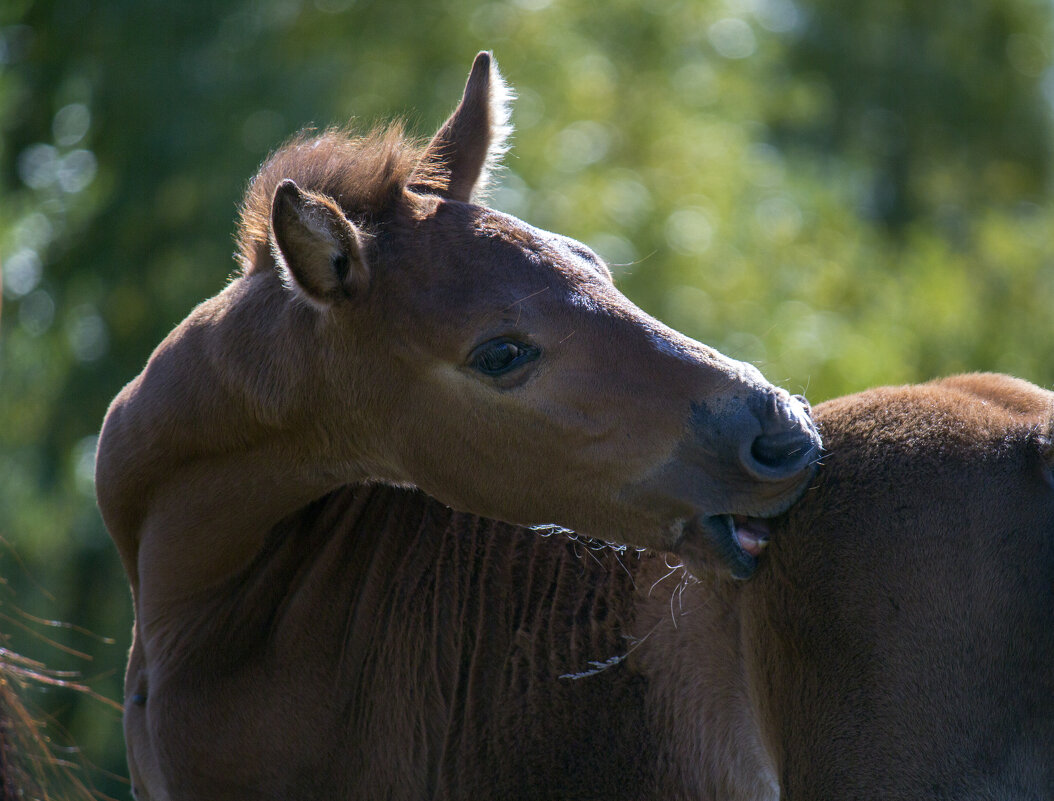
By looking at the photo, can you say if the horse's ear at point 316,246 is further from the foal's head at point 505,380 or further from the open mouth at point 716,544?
the open mouth at point 716,544

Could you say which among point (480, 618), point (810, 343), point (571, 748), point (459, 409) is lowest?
point (810, 343)

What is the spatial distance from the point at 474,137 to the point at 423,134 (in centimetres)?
733

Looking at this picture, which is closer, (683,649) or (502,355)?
(502,355)

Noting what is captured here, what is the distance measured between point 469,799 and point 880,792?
Answer: 1412 mm

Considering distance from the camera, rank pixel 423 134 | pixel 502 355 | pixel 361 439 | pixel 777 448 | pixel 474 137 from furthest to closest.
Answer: pixel 423 134 → pixel 474 137 → pixel 361 439 → pixel 502 355 → pixel 777 448

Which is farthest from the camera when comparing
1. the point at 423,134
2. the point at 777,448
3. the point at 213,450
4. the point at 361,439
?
the point at 423,134

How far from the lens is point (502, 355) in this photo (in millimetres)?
3293

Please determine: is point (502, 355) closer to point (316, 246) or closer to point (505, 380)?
point (505, 380)

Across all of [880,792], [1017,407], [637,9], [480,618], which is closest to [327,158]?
[480,618]

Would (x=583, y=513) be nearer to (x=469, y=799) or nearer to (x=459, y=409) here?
(x=459, y=409)

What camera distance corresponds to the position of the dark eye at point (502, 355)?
328 centimetres

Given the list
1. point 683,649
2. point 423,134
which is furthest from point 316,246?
point 423,134

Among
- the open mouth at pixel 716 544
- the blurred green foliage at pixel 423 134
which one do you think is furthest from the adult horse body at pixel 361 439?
the blurred green foliage at pixel 423 134

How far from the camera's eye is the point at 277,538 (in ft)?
13.0
